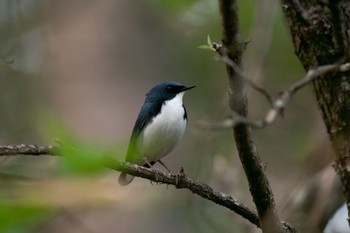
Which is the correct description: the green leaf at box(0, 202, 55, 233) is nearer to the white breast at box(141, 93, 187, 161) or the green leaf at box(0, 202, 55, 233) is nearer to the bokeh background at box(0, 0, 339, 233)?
the bokeh background at box(0, 0, 339, 233)

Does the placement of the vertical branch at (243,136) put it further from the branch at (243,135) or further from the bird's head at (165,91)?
the bird's head at (165,91)

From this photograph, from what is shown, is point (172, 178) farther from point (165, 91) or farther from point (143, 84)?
point (143, 84)

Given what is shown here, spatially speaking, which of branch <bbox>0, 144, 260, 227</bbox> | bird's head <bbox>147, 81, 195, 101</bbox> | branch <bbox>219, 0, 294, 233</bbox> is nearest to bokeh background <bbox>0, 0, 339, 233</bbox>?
bird's head <bbox>147, 81, 195, 101</bbox>

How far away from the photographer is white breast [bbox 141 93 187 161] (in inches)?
206

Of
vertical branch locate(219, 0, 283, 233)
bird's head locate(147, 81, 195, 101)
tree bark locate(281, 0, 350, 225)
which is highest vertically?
bird's head locate(147, 81, 195, 101)

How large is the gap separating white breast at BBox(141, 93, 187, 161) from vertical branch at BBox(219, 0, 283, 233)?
2.26 m

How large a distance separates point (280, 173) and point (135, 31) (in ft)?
5.48

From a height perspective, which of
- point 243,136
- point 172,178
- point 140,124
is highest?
point 140,124

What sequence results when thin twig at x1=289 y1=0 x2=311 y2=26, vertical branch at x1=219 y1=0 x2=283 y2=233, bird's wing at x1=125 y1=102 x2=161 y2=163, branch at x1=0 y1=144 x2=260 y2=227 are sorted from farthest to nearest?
bird's wing at x1=125 y1=102 x2=161 y2=163, thin twig at x1=289 y1=0 x2=311 y2=26, branch at x1=0 y1=144 x2=260 y2=227, vertical branch at x1=219 y1=0 x2=283 y2=233

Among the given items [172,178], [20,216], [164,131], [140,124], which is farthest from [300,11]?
[140,124]

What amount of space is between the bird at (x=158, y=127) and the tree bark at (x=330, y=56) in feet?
7.30

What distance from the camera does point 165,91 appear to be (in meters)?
5.55

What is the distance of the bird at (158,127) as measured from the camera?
17.2 feet

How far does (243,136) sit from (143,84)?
3.67m
